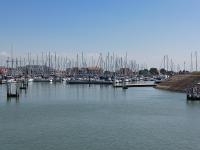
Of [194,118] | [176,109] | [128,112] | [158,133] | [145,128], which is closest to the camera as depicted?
[158,133]

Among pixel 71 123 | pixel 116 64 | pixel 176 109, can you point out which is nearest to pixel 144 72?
pixel 116 64

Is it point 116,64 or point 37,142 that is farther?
point 116,64

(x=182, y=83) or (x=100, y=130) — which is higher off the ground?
(x=182, y=83)

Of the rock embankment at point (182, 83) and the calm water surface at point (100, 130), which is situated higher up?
the rock embankment at point (182, 83)

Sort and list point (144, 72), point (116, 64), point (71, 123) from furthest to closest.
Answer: point (144, 72)
point (116, 64)
point (71, 123)

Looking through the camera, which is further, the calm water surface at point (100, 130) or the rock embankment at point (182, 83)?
the rock embankment at point (182, 83)

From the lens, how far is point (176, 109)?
4700 cm

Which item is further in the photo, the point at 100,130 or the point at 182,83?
the point at 182,83

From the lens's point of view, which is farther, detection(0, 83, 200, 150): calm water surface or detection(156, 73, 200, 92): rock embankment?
detection(156, 73, 200, 92): rock embankment

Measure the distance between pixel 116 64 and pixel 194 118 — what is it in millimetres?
102995

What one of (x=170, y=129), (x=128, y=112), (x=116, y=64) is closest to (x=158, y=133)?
(x=170, y=129)

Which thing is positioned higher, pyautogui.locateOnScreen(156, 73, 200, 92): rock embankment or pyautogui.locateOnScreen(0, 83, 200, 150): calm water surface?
pyautogui.locateOnScreen(156, 73, 200, 92): rock embankment

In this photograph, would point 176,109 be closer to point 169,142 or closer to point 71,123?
point 71,123

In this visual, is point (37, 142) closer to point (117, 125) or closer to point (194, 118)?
point (117, 125)
